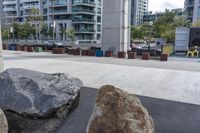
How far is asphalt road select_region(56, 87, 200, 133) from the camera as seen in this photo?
5.72 m

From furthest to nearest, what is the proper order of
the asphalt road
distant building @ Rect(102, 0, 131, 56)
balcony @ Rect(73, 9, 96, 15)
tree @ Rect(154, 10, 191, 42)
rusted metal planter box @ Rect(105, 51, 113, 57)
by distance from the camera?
balcony @ Rect(73, 9, 96, 15) → tree @ Rect(154, 10, 191, 42) → rusted metal planter box @ Rect(105, 51, 113, 57) → distant building @ Rect(102, 0, 131, 56) → the asphalt road

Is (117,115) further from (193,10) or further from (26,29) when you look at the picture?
(193,10)

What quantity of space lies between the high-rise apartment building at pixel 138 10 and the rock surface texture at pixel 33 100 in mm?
115274

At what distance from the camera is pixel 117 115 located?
453cm

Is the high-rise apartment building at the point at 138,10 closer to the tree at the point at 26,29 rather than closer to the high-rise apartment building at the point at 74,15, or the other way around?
the high-rise apartment building at the point at 74,15

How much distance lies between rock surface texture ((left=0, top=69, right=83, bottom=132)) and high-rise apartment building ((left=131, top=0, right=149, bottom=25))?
4538 inches

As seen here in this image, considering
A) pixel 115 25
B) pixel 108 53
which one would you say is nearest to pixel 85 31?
pixel 115 25

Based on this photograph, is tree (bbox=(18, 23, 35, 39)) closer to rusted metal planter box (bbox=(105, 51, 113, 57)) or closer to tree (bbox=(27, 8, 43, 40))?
tree (bbox=(27, 8, 43, 40))

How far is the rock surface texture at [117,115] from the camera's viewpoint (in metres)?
4.39

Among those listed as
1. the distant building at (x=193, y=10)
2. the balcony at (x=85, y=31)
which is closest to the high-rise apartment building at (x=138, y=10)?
the distant building at (x=193, y=10)

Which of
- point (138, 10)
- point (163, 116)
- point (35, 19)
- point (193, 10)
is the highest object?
point (138, 10)

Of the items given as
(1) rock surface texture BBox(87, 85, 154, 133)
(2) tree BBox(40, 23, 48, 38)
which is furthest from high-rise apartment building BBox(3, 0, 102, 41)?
(1) rock surface texture BBox(87, 85, 154, 133)

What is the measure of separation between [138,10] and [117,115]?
12935 centimetres

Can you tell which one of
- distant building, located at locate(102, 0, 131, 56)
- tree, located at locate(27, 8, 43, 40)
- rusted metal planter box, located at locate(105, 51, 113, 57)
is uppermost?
tree, located at locate(27, 8, 43, 40)
